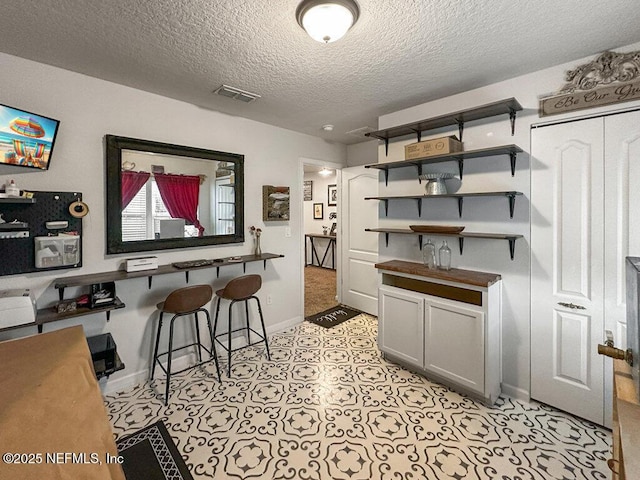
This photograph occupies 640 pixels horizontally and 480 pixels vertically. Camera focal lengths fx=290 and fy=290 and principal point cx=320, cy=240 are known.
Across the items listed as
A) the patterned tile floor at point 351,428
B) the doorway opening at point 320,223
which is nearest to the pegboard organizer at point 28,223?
the patterned tile floor at point 351,428

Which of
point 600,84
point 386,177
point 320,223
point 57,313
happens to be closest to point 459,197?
point 386,177

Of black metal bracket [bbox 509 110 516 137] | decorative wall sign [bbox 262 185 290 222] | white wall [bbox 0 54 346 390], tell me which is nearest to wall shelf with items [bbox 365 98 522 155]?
black metal bracket [bbox 509 110 516 137]

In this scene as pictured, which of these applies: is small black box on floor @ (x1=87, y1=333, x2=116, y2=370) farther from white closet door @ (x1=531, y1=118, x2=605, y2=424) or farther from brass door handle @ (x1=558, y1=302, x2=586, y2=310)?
brass door handle @ (x1=558, y1=302, x2=586, y2=310)

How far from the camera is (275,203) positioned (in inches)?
139

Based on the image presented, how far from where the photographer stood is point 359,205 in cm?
435

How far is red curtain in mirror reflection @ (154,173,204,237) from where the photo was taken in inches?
105

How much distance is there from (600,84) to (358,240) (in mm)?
2961

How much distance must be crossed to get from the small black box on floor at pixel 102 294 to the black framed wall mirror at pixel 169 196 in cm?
28

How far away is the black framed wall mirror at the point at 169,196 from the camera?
2398mm

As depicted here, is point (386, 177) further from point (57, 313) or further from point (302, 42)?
point (57, 313)

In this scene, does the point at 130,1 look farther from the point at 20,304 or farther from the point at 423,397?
the point at 423,397

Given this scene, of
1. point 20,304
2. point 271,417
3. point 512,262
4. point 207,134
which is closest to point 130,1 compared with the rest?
point 207,134

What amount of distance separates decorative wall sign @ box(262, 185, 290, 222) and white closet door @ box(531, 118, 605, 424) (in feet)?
8.21

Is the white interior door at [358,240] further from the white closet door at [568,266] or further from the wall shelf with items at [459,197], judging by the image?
the white closet door at [568,266]
